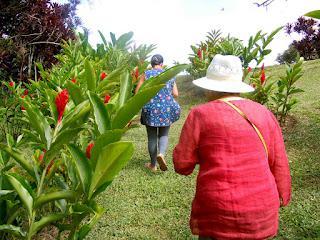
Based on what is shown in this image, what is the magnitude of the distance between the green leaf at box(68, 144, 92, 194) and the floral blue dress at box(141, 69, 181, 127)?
293 cm

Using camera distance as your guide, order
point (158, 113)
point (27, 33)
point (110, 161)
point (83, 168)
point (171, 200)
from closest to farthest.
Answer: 1. point (110, 161)
2. point (83, 168)
3. point (171, 200)
4. point (158, 113)
5. point (27, 33)

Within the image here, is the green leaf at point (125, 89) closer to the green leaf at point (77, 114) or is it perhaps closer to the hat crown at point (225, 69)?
the green leaf at point (77, 114)

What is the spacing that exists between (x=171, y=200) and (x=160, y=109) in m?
1.17

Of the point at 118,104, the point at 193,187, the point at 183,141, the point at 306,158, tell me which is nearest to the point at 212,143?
the point at 183,141

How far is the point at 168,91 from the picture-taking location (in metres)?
5.00

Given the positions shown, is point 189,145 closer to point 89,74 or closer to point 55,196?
point 55,196

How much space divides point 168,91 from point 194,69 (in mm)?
6291

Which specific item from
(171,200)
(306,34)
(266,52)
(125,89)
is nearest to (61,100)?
(125,89)

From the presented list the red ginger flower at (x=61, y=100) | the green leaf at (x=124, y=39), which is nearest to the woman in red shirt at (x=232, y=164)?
the red ginger flower at (x=61, y=100)

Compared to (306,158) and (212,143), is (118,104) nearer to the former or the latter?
(212,143)

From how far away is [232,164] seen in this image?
6.59ft

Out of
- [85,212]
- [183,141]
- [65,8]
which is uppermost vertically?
[65,8]

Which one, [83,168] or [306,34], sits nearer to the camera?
[83,168]

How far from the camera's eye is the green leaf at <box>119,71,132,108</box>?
2267mm
